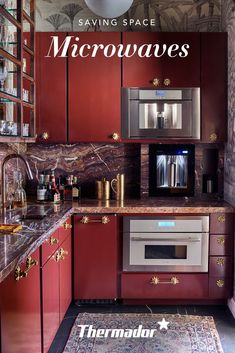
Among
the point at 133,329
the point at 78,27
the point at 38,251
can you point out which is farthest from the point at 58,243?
the point at 78,27

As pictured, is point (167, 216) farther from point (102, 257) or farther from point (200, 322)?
point (200, 322)

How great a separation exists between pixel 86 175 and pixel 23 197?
2.83 feet

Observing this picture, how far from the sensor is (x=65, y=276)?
10.4 ft

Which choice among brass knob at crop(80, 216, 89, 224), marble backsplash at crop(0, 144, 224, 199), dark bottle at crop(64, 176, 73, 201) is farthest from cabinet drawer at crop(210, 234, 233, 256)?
dark bottle at crop(64, 176, 73, 201)

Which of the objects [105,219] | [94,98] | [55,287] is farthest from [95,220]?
[94,98]

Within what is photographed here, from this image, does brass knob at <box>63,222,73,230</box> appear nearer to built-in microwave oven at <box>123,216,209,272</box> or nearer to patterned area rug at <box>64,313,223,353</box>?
built-in microwave oven at <box>123,216,209,272</box>

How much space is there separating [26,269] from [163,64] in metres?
2.30

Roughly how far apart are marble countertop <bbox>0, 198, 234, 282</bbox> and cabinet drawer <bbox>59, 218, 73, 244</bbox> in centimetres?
7

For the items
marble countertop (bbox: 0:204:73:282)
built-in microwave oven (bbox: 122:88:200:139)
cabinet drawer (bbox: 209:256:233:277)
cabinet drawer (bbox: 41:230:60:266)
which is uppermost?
built-in microwave oven (bbox: 122:88:200:139)

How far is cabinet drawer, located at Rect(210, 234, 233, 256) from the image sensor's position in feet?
11.4

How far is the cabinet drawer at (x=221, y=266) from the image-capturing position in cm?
350

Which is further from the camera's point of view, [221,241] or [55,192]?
[55,192]

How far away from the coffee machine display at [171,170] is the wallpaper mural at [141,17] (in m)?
1.11

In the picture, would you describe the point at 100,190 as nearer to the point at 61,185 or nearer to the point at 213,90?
the point at 61,185
